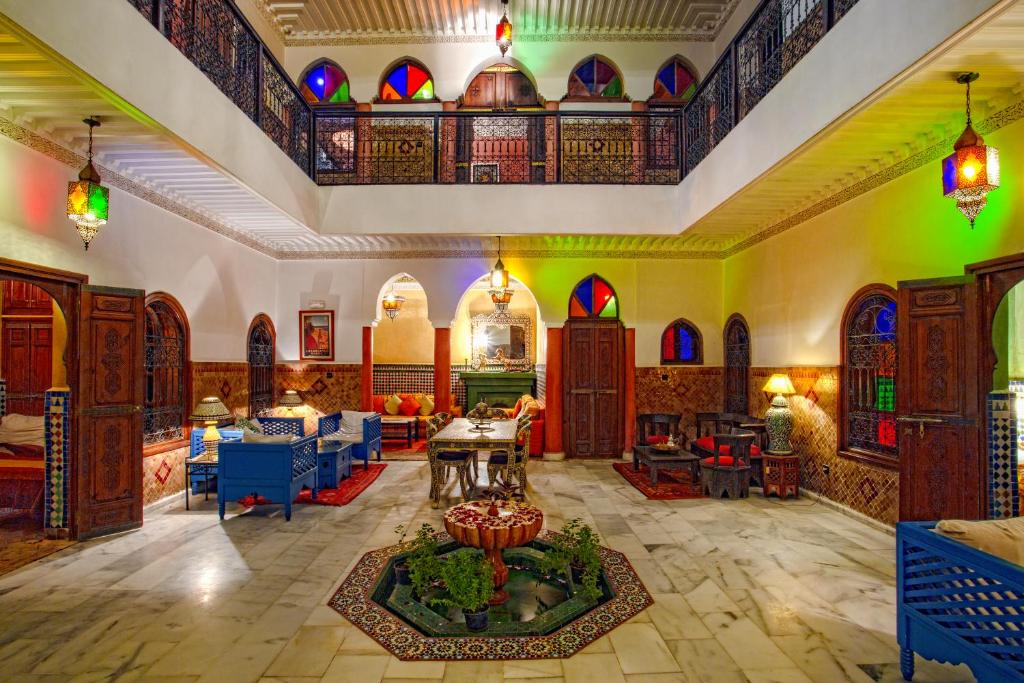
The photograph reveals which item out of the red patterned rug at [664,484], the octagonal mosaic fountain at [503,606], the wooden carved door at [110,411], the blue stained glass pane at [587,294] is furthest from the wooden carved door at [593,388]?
the wooden carved door at [110,411]

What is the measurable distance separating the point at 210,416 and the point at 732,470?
23.3 ft

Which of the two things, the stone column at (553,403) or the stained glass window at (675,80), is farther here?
the stained glass window at (675,80)

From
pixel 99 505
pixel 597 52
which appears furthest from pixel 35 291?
pixel 597 52

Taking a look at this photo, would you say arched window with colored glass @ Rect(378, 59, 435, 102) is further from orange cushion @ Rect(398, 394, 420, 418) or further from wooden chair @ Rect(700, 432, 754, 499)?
wooden chair @ Rect(700, 432, 754, 499)

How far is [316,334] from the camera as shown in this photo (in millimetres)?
10805

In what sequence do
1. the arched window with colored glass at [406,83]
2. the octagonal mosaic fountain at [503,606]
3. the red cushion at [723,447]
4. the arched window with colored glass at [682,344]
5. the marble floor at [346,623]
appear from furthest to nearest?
the arched window with colored glass at [406,83], the arched window with colored glass at [682,344], the red cushion at [723,447], the octagonal mosaic fountain at [503,606], the marble floor at [346,623]

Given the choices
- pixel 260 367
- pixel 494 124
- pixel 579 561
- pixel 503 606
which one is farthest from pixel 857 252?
pixel 260 367

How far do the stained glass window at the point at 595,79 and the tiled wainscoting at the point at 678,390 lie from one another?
5601 mm

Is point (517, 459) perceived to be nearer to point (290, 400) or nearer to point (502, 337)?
point (290, 400)

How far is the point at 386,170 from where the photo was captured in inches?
392

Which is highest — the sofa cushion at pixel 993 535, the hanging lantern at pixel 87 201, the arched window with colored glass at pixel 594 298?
the hanging lantern at pixel 87 201

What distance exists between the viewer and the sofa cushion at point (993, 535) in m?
2.99

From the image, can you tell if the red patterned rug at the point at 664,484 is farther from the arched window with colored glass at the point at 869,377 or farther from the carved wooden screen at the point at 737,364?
the arched window with colored glass at the point at 869,377

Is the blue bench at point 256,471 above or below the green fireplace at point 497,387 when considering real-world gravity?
below
